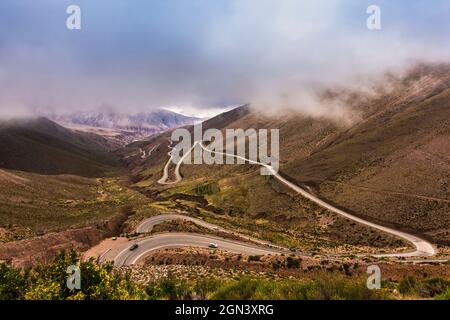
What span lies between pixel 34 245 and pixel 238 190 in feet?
217

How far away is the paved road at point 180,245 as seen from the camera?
41334 mm

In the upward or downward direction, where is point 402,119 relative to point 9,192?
upward

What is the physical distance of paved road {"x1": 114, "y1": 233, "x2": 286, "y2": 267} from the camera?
41334 mm

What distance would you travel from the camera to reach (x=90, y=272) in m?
14.3

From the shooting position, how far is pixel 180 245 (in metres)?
45.5

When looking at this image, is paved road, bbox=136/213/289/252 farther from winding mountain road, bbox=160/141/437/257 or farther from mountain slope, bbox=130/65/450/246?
winding mountain road, bbox=160/141/437/257

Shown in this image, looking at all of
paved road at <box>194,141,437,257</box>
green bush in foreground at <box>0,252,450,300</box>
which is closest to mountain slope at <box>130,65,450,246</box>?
paved road at <box>194,141,437,257</box>

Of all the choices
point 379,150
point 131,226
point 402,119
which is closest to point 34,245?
point 131,226

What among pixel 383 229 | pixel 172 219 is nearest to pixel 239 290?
pixel 172 219

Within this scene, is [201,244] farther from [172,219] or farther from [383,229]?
[383,229]

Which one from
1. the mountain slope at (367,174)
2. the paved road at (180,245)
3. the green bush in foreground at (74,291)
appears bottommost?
the paved road at (180,245)

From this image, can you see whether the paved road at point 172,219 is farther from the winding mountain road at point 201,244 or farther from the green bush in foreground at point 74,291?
the green bush in foreground at point 74,291

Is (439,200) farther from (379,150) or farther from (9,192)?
(9,192)

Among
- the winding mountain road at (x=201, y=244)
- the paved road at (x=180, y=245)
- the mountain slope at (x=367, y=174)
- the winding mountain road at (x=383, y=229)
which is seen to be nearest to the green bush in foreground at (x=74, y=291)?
the winding mountain road at (x=201, y=244)
